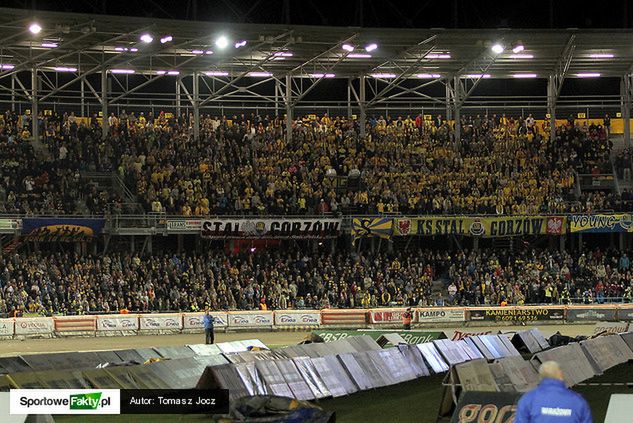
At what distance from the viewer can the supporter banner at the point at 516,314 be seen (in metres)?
43.2

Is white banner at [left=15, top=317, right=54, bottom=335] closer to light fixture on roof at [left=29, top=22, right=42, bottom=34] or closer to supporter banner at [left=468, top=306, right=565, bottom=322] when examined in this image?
light fixture on roof at [left=29, top=22, right=42, bottom=34]

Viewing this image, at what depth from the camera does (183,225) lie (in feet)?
152

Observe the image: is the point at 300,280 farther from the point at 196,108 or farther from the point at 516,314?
the point at 196,108

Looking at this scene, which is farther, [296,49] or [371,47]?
[296,49]

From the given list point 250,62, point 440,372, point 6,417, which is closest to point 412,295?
point 250,62

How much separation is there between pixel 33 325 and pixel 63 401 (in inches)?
1083

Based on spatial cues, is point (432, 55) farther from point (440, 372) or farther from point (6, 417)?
point (6, 417)

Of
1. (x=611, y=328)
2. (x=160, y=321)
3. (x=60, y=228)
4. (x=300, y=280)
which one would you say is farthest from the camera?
(x=300, y=280)

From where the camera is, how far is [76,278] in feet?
138

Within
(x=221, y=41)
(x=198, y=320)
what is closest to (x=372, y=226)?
(x=198, y=320)

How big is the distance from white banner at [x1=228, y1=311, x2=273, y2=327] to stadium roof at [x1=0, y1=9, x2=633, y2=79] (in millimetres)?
11939

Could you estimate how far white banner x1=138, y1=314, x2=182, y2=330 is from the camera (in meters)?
40.2

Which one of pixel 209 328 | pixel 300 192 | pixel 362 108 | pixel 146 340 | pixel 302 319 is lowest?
pixel 146 340

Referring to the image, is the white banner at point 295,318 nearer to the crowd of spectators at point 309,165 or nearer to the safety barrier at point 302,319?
the safety barrier at point 302,319
